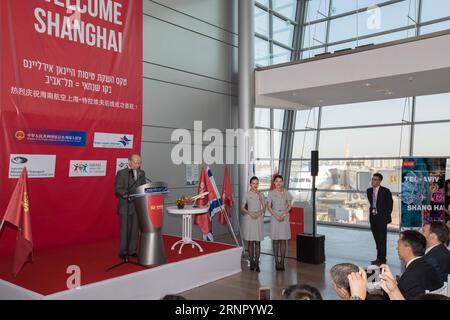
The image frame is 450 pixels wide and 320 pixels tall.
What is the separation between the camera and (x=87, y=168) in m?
6.23

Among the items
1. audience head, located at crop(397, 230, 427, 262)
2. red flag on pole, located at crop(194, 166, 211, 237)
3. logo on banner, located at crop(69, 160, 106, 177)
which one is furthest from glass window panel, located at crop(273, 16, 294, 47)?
audience head, located at crop(397, 230, 427, 262)

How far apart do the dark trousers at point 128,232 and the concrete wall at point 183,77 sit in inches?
88.9

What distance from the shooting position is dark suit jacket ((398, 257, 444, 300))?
2.62 m

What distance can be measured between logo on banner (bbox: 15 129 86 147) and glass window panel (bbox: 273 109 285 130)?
6211 mm

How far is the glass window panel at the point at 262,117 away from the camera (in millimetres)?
10531

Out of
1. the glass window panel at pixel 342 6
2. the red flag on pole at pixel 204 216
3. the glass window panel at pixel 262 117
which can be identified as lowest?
the red flag on pole at pixel 204 216

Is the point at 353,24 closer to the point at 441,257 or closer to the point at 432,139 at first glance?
the point at 432,139

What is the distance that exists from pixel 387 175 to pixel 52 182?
8029 millimetres

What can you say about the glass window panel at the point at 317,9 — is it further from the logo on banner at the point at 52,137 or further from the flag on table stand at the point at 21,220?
the flag on table stand at the point at 21,220

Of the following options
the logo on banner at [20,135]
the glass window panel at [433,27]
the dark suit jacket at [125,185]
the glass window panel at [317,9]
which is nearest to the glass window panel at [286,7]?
the glass window panel at [317,9]

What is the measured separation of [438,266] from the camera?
315 centimetres
